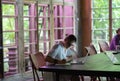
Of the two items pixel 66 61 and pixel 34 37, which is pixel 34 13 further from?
pixel 66 61

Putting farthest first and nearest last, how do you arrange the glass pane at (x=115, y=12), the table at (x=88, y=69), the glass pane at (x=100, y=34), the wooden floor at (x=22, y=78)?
the glass pane at (x=100, y=34)
the glass pane at (x=115, y=12)
the wooden floor at (x=22, y=78)
the table at (x=88, y=69)

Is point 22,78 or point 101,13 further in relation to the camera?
point 101,13

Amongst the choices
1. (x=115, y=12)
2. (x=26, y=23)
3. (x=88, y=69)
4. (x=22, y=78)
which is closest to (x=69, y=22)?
(x=115, y=12)

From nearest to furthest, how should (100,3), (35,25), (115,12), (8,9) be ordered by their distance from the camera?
(8,9) < (35,25) < (115,12) < (100,3)

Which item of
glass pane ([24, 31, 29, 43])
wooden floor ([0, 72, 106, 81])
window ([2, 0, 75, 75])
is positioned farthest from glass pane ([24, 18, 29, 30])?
wooden floor ([0, 72, 106, 81])

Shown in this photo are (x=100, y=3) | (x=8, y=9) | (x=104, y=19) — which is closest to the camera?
(x=8, y=9)

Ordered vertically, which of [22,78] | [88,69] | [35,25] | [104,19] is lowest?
[22,78]

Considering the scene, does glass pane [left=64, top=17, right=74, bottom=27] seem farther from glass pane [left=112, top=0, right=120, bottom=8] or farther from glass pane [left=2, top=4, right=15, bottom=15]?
glass pane [left=2, top=4, right=15, bottom=15]

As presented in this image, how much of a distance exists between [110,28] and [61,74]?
22.3 ft

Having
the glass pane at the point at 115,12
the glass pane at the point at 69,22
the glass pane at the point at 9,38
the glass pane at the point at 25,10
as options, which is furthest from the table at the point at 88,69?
the glass pane at the point at 115,12

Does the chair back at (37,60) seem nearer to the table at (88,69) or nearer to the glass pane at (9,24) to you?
the table at (88,69)

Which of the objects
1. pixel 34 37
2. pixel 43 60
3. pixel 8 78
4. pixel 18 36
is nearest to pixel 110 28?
pixel 34 37

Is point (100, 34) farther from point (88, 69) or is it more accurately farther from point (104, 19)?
point (88, 69)

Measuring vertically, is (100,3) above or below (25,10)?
above
